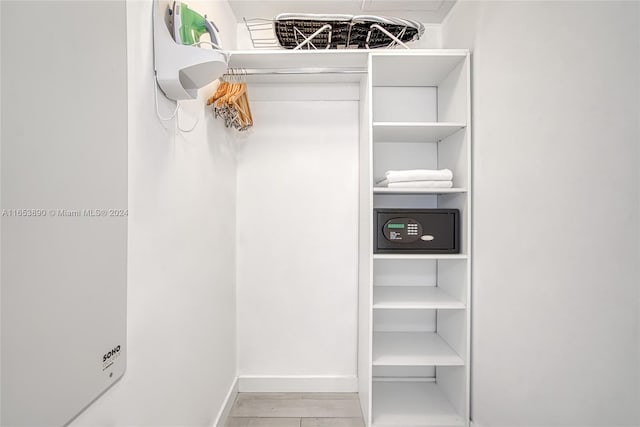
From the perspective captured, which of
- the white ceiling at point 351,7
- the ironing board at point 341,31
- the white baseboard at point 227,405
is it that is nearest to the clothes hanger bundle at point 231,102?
the ironing board at point 341,31

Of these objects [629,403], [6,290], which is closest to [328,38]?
[6,290]

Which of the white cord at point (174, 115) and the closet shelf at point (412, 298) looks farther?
the closet shelf at point (412, 298)

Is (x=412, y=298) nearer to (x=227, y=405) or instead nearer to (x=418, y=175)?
(x=418, y=175)

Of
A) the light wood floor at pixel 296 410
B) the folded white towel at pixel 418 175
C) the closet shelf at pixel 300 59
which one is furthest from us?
the light wood floor at pixel 296 410

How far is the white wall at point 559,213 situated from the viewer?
1.00 meters

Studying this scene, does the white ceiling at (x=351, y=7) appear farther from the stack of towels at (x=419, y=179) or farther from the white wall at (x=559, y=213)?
the stack of towels at (x=419, y=179)

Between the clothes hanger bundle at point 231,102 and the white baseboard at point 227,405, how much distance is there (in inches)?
63.0

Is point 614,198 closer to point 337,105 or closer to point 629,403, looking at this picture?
point 629,403

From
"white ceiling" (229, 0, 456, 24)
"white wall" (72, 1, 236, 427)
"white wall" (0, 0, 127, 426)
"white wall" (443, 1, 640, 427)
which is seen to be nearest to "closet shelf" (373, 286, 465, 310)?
"white wall" (443, 1, 640, 427)

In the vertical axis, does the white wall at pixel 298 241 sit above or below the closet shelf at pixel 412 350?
above

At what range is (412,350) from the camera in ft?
6.89

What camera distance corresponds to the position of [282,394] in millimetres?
2428

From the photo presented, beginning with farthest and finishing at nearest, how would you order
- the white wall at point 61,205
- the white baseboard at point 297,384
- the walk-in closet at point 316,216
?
the white baseboard at point 297,384, the walk-in closet at point 316,216, the white wall at point 61,205

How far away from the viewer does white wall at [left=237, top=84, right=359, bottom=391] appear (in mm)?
2469
